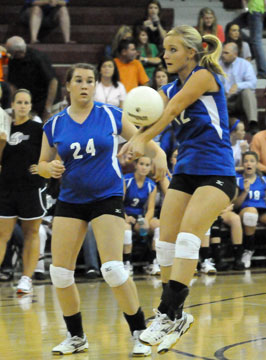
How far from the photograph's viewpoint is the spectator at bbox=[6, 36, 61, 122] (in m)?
10.6

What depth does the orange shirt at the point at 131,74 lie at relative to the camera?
1179 centimetres

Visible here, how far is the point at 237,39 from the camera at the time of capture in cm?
1269

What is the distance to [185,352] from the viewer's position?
5117 mm

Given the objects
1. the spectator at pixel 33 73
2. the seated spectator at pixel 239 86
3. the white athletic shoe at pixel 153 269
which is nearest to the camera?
the white athletic shoe at pixel 153 269

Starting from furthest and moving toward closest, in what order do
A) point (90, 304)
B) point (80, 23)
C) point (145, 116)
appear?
1. point (80, 23)
2. point (90, 304)
3. point (145, 116)

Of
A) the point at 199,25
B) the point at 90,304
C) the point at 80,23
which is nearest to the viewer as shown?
the point at 90,304

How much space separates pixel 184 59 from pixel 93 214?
1.12m

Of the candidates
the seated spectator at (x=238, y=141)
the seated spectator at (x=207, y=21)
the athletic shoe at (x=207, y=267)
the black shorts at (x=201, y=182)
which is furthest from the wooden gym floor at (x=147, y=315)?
the seated spectator at (x=207, y=21)

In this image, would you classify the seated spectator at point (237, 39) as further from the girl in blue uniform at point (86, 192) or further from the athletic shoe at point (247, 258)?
the girl in blue uniform at point (86, 192)

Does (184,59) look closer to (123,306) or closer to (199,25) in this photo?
(123,306)

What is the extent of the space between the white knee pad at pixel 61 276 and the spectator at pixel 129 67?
6.94 m

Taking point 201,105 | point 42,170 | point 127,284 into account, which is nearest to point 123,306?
point 127,284

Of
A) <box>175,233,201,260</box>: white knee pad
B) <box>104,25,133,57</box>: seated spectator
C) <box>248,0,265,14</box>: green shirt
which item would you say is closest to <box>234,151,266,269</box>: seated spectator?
<box>104,25,133,57</box>: seated spectator

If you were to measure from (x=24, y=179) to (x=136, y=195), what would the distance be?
2.02m
